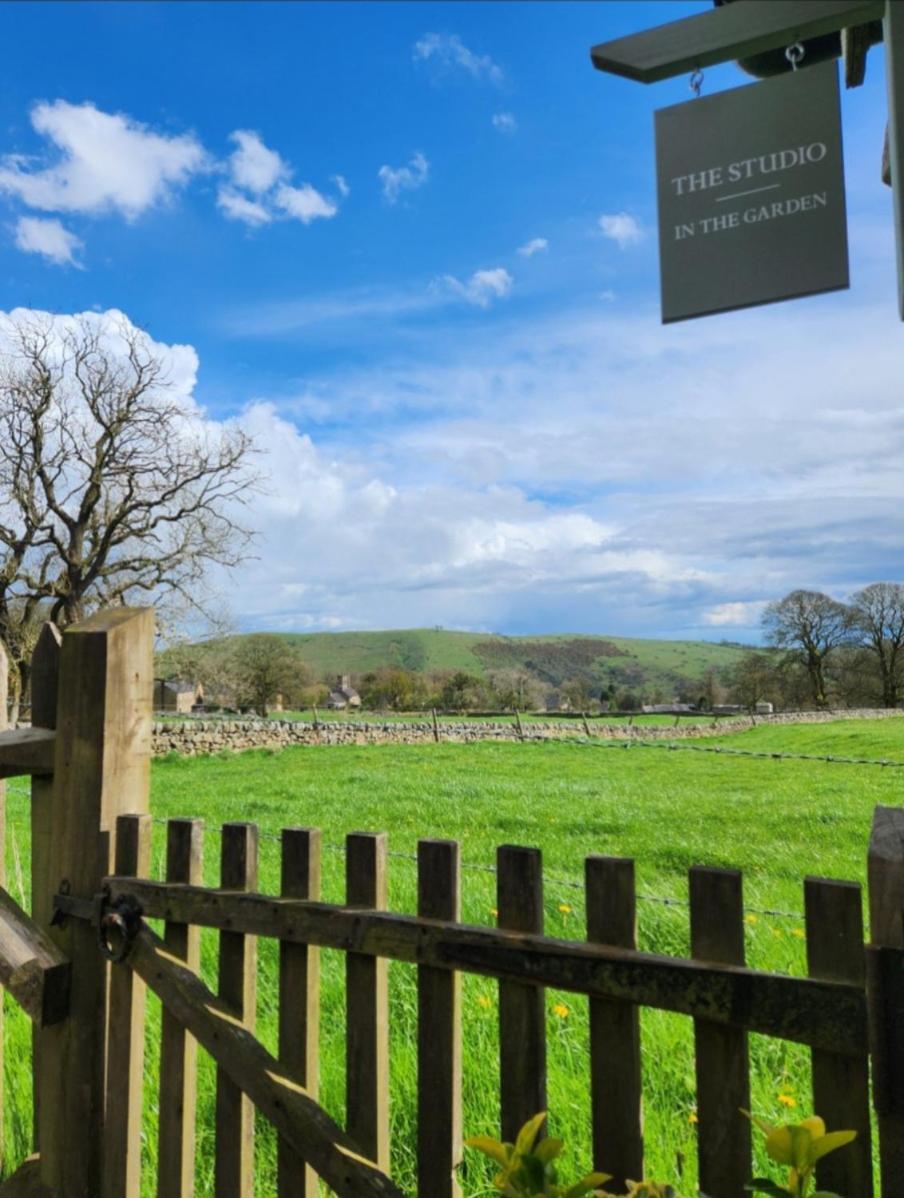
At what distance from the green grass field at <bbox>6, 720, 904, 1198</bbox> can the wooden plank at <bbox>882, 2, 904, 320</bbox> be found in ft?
9.31

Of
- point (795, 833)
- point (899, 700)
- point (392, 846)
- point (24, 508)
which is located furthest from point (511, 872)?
point (899, 700)

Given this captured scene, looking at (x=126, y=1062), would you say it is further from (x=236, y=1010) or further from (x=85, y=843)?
(x=85, y=843)

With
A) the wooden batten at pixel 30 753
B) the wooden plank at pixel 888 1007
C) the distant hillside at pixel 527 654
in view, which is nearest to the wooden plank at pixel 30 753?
the wooden batten at pixel 30 753

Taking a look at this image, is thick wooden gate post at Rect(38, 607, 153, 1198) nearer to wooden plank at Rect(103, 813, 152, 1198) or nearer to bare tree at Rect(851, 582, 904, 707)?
wooden plank at Rect(103, 813, 152, 1198)

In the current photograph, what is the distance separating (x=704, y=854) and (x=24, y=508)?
26877 millimetres

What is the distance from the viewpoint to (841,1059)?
1.59 meters

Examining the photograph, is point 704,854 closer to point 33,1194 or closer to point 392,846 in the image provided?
point 392,846

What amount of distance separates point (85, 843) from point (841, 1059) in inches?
83.0

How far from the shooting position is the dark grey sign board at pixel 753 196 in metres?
2.61

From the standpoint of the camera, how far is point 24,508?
2838cm

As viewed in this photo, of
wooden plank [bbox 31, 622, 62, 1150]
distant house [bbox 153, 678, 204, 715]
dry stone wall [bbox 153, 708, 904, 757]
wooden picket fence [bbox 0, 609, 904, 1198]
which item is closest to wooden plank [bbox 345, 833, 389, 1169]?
wooden picket fence [bbox 0, 609, 904, 1198]

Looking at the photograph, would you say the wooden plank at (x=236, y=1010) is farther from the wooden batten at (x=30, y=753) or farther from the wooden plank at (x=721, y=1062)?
the wooden plank at (x=721, y=1062)

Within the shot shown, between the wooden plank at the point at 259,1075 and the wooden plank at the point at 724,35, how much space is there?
127 inches

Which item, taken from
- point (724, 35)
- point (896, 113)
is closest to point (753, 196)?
point (896, 113)
